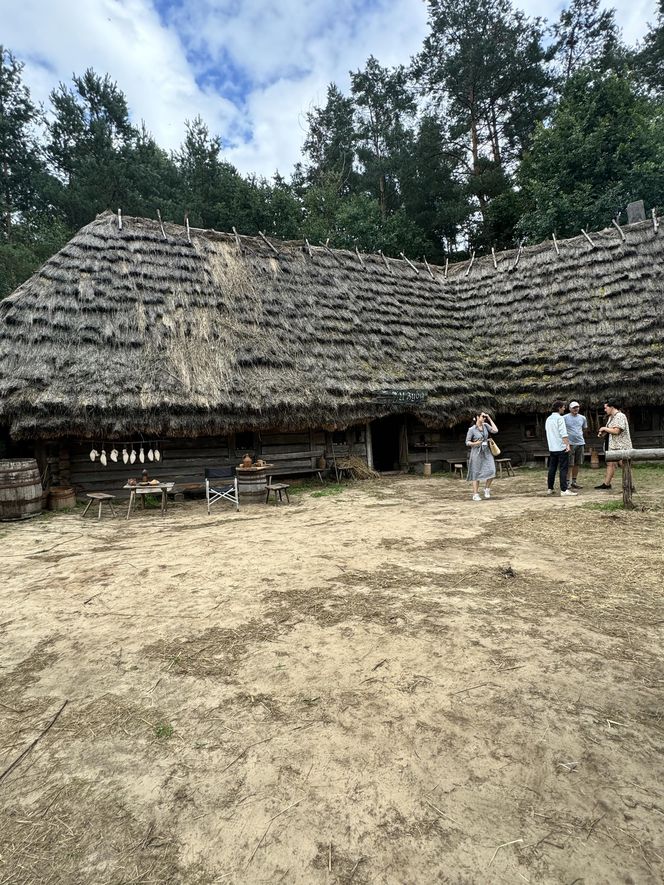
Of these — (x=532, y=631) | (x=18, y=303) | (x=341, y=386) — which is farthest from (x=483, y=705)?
(x=18, y=303)

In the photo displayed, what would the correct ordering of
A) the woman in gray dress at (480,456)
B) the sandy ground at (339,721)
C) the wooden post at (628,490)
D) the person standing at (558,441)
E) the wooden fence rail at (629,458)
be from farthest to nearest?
the woman in gray dress at (480,456)
the person standing at (558,441)
the wooden post at (628,490)
the wooden fence rail at (629,458)
the sandy ground at (339,721)

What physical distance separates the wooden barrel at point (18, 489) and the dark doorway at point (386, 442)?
9820mm

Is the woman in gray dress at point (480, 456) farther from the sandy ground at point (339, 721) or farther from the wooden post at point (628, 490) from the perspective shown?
the sandy ground at point (339, 721)

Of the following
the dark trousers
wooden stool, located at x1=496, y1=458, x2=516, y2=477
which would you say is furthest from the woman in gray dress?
wooden stool, located at x1=496, y1=458, x2=516, y2=477

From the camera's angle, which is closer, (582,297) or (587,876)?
(587,876)

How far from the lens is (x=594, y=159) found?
19.3 metres

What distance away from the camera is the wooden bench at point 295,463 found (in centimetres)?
1212

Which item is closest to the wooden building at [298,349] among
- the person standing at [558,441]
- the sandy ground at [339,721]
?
the person standing at [558,441]

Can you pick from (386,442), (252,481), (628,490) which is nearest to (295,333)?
(252,481)

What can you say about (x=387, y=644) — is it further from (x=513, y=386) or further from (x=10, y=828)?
(x=513, y=386)

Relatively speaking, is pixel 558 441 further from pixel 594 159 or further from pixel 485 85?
pixel 485 85

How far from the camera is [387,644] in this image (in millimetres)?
3182

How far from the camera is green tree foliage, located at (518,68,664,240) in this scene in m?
18.6

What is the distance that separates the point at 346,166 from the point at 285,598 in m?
34.0
